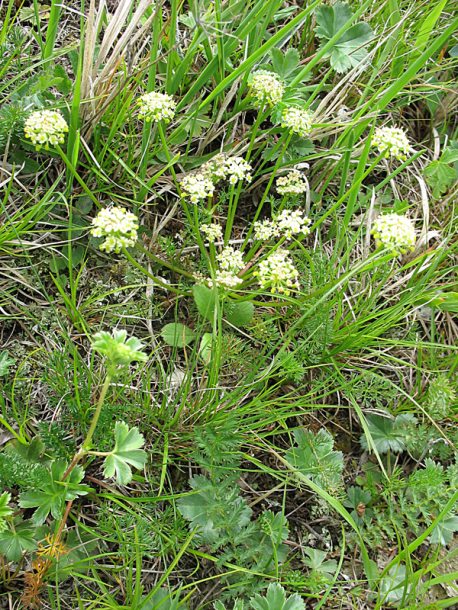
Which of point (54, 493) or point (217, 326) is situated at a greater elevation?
point (217, 326)

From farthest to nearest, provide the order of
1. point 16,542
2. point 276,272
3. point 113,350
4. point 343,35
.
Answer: point 343,35 < point 276,272 < point 16,542 < point 113,350

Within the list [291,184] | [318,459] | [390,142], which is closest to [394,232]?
[390,142]

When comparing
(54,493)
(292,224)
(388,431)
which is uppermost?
(292,224)

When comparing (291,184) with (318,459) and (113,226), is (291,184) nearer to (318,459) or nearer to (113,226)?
(113,226)

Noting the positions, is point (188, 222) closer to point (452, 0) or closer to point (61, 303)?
point (61, 303)

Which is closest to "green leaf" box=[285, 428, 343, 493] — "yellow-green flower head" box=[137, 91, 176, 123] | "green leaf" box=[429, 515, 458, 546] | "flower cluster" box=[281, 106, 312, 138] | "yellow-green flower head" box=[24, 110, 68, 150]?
"green leaf" box=[429, 515, 458, 546]

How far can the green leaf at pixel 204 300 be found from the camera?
2230mm

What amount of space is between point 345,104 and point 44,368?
71.6 inches

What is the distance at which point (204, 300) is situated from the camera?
225 centimetres

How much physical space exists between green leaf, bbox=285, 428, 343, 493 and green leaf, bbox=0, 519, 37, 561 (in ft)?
3.05

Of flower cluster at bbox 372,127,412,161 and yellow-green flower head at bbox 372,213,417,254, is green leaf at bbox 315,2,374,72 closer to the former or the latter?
flower cluster at bbox 372,127,412,161

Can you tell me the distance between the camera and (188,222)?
252 cm

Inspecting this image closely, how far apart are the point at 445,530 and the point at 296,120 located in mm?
1663

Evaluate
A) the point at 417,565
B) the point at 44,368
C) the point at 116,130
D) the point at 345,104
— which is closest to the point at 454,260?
the point at 345,104
